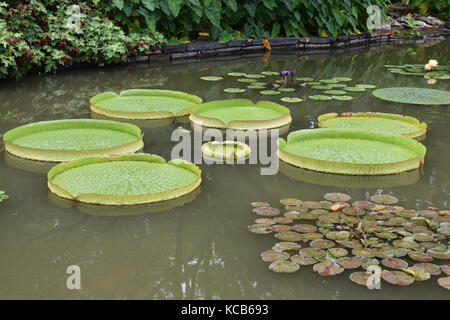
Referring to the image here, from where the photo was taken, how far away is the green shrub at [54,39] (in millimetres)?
6105

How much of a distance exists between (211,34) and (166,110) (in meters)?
4.05

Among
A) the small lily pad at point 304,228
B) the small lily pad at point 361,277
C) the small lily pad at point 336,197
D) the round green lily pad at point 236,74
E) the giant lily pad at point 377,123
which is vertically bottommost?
the small lily pad at point 361,277

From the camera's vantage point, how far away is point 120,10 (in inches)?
301

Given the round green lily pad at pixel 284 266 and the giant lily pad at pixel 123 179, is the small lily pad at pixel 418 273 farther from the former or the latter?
the giant lily pad at pixel 123 179

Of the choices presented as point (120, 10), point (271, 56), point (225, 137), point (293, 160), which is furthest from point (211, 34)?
point (293, 160)

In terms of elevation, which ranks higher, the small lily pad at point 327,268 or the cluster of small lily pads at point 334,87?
the cluster of small lily pads at point 334,87

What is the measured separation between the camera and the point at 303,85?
6422 millimetres

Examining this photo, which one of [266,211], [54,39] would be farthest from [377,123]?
[54,39]

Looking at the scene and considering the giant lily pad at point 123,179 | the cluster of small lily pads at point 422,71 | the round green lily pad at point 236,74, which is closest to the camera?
the giant lily pad at point 123,179

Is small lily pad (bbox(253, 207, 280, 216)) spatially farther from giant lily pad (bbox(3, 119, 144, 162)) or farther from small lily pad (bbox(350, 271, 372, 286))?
giant lily pad (bbox(3, 119, 144, 162))

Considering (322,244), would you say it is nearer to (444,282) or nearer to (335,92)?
(444,282)

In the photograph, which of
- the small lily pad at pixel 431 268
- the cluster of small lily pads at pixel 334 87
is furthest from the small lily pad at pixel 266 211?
the cluster of small lily pads at pixel 334 87

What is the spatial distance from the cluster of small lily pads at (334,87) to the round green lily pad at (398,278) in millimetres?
3469

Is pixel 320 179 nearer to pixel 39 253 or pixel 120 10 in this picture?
pixel 39 253
